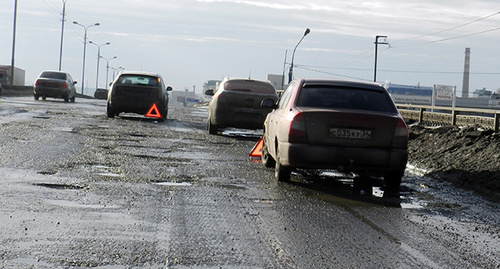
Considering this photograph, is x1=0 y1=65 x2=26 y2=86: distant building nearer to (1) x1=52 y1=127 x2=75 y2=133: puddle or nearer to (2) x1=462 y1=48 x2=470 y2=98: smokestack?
(1) x1=52 y1=127 x2=75 y2=133: puddle

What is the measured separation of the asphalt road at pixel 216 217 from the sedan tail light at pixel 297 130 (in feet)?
Result: 2.10

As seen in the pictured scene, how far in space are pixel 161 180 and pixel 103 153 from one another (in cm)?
339

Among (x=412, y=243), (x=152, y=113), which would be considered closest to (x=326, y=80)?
(x=412, y=243)

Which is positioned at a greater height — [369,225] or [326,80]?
[326,80]

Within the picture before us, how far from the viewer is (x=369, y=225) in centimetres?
693

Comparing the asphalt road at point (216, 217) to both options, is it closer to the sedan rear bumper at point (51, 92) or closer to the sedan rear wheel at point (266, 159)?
the sedan rear wheel at point (266, 159)

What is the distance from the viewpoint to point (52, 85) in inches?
1565

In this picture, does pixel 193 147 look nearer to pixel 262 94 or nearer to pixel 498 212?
pixel 262 94

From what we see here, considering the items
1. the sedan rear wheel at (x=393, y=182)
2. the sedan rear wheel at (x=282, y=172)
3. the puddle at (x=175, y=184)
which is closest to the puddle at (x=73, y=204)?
the puddle at (x=175, y=184)

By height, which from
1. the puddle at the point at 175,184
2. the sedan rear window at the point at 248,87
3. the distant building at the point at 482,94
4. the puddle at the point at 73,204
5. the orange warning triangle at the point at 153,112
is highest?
the distant building at the point at 482,94

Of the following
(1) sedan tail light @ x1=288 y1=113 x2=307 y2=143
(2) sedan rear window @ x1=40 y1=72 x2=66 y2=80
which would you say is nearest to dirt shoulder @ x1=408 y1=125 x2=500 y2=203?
(1) sedan tail light @ x1=288 y1=113 x2=307 y2=143

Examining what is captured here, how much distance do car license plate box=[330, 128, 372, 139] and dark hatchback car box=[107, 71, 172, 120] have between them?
14.8 meters

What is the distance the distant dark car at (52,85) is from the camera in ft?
129

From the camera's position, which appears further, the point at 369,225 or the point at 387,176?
the point at 387,176
